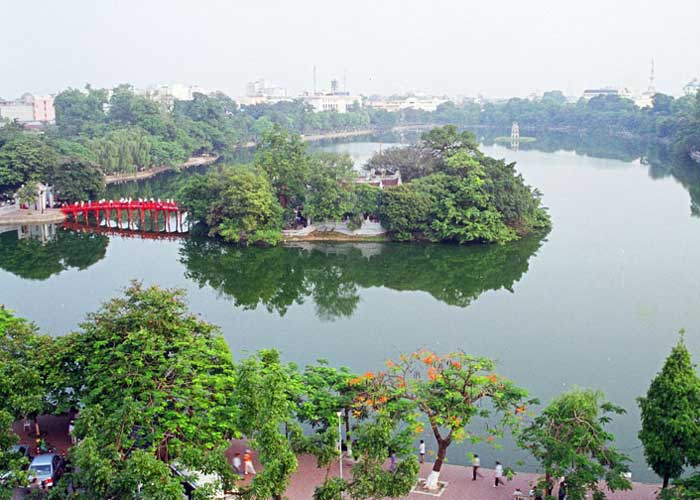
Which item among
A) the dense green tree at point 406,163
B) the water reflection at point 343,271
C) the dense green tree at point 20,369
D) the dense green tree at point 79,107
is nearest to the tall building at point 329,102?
the dense green tree at point 79,107

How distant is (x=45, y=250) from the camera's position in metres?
23.6

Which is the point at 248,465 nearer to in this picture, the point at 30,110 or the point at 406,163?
the point at 406,163

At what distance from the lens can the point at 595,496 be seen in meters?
8.24

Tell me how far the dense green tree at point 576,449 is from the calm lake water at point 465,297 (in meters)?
1.92

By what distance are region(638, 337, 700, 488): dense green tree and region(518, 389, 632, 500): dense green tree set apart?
45 cm

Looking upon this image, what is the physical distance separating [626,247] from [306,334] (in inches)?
473

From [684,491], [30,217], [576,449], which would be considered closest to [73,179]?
[30,217]

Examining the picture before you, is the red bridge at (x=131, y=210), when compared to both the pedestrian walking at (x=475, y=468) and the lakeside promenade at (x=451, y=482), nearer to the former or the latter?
the lakeside promenade at (x=451, y=482)

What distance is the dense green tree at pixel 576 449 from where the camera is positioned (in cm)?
820

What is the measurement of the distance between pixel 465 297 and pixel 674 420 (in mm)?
10315

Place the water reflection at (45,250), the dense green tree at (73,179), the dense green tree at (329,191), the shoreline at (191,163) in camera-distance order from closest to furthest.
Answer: the water reflection at (45,250), the dense green tree at (329,191), the dense green tree at (73,179), the shoreline at (191,163)

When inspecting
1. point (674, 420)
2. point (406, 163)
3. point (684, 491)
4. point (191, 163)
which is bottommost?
point (684, 491)

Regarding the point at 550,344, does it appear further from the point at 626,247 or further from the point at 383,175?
the point at 383,175

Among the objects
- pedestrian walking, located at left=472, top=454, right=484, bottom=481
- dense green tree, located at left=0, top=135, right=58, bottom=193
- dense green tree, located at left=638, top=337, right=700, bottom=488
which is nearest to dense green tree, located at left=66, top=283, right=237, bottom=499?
pedestrian walking, located at left=472, top=454, right=484, bottom=481
